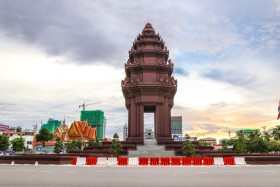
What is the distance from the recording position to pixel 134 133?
50781mm

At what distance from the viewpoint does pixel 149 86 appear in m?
50.1

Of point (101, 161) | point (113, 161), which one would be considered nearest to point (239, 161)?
point (113, 161)

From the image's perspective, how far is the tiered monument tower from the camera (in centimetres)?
5044

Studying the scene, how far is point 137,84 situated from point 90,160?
1952 centimetres

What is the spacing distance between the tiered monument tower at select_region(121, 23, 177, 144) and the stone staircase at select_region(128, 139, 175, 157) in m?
1.44

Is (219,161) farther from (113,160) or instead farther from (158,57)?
(158,57)

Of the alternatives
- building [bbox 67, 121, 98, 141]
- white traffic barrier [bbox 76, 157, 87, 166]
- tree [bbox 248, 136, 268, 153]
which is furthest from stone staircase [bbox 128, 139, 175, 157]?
building [bbox 67, 121, 98, 141]

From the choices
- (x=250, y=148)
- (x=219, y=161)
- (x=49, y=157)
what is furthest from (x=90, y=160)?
(x=250, y=148)

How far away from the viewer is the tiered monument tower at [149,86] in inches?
1986

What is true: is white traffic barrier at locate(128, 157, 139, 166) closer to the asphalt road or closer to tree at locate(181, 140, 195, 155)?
tree at locate(181, 140, 195, 155)

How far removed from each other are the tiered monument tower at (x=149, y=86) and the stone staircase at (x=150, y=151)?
1.44m

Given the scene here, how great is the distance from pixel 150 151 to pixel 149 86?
11543mm

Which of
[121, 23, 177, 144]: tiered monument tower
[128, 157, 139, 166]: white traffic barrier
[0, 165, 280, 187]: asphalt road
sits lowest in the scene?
[128, 157, 139, 166]: white traffic barrier

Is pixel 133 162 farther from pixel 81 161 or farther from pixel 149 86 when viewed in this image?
pixel 149 86
